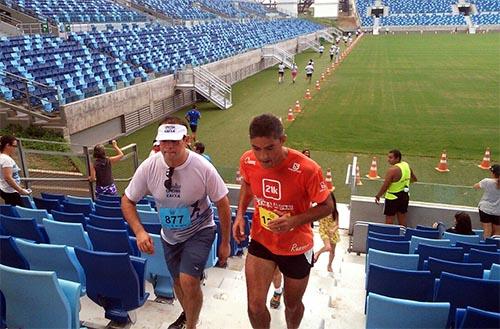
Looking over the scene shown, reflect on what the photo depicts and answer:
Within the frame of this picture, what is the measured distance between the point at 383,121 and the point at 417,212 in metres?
10.1

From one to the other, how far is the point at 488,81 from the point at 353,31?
5974 centimetres

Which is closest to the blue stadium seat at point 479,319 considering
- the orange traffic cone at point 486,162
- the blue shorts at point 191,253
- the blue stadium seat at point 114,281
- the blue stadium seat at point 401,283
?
the blue stadium seat at point 401,283

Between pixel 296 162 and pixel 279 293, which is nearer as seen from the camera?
pixel 296 162

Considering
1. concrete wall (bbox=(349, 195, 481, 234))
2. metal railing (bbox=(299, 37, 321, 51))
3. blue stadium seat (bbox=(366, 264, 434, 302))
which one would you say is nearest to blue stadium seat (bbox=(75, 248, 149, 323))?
blue stadium seat (bbox=(366, 264, 434, 302))

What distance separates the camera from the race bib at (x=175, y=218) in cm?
373

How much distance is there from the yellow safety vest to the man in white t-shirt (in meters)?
4.95

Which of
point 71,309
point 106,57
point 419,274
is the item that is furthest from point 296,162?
point 106,57

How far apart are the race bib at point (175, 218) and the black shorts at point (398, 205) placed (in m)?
5.33

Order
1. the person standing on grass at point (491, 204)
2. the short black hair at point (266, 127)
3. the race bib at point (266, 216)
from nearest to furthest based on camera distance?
the short black hair at point (266, 127) < the race bib at point (266, 216) < the person standing on grass at point (491, 204)

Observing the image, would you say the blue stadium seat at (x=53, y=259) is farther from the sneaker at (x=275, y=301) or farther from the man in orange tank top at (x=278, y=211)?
the sneaker at (x=275, y=301)

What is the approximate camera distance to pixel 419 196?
834 cm

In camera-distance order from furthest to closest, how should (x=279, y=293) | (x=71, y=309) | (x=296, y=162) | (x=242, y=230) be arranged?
(x=279, y=293) → (x=242, y=230) → (x=296, y=162) → (x=71, y=309)

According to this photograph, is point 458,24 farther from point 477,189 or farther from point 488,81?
point 477,189

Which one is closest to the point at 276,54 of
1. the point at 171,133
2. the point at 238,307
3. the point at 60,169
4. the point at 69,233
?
the point at 60,169
